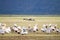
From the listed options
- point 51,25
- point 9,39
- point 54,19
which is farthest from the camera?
point 54,19

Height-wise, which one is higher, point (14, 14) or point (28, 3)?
point (28, 3)

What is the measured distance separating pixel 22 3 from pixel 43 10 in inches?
8.7

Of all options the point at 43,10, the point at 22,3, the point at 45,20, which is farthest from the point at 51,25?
the point at 22,3

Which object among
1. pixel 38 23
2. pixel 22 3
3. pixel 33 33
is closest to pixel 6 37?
pixel 33 33

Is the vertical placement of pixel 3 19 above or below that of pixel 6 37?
above

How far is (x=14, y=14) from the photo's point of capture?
143 cm

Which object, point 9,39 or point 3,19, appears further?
point 3,19

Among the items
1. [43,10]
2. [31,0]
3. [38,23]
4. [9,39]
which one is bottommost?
[9,39]

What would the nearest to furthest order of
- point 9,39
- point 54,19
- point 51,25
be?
point 9,39 → point 51,25 → point 54,19

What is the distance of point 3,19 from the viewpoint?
52.4 inches

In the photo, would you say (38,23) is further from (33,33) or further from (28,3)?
(28,3)

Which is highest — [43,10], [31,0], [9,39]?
[31,0]

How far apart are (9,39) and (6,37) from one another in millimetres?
32

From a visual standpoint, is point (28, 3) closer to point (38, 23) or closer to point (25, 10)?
point (25, 10)
